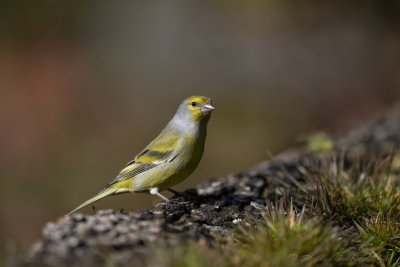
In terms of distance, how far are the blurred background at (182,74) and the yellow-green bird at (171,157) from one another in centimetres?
521

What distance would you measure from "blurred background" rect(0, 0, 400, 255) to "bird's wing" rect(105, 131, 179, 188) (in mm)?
5181

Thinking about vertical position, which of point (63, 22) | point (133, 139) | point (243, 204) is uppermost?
point (63, 22)


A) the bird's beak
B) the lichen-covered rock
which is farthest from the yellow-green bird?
the lichen-covered rock

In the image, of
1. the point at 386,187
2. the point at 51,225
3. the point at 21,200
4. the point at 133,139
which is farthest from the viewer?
the point at 133,139

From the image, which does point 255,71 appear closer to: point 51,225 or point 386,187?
point 386,187

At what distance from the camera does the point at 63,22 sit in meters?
14.9

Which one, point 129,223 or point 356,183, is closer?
point 129,223

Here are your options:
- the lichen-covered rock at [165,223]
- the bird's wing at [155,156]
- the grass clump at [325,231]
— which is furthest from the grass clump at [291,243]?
the bird's wing at [155,156]

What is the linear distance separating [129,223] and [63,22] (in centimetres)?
1263

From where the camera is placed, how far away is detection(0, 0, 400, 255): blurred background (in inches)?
458

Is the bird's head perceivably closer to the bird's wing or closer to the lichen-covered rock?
the bird's wing

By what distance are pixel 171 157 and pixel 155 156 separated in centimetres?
27

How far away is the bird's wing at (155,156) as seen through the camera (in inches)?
204

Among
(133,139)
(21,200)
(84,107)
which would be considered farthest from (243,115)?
(21,200)
